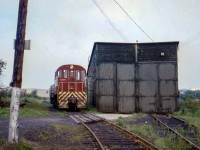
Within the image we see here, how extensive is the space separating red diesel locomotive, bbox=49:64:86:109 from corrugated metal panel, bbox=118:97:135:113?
2.95 metres

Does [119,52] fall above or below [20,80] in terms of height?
above

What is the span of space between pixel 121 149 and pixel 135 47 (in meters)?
18.6

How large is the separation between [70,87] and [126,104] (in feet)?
15.7

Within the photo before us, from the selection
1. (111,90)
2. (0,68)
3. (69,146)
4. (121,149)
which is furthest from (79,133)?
(0,68)

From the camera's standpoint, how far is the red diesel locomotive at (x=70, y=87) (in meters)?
26.1

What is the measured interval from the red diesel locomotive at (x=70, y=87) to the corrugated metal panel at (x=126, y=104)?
295 cm

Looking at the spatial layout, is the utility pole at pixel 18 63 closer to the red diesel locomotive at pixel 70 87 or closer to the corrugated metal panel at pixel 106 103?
the red diesel locomotive at pixel 70 87

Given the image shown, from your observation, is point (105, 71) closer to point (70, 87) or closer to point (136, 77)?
point (136, 77)

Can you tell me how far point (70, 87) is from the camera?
86.7ft

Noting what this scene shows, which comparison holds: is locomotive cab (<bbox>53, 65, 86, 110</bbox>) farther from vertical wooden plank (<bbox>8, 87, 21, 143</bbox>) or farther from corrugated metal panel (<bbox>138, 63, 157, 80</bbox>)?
vertical wooden plank (<bbox>8, 87, 21, 143</bbox>)

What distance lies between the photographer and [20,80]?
9.70 meters

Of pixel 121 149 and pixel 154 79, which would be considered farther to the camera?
pixel 154 79

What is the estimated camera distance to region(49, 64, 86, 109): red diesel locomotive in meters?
26.1

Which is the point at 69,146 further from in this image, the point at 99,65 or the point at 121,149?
the point at 99,65
